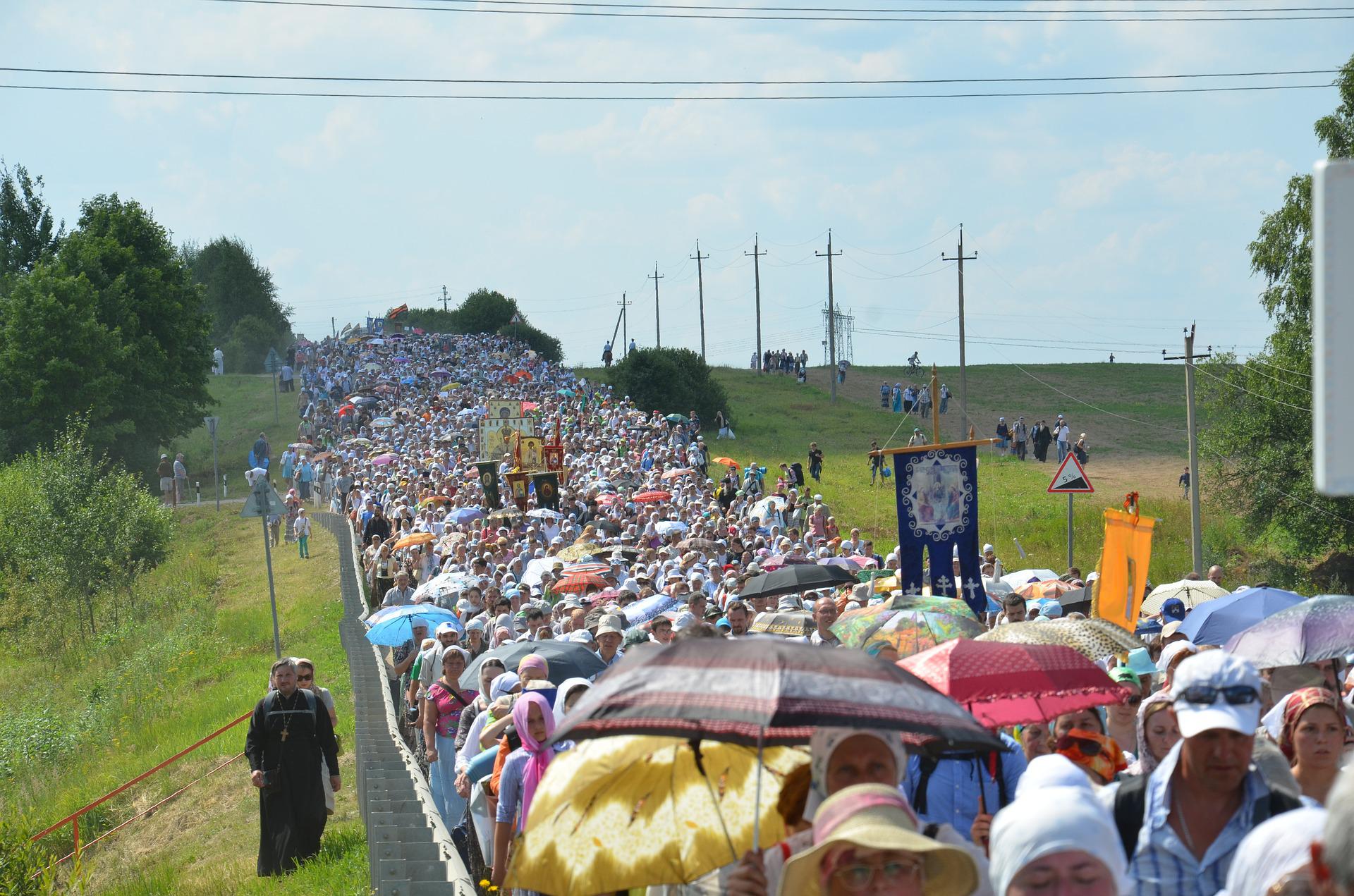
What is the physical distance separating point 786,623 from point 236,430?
66.2 meters

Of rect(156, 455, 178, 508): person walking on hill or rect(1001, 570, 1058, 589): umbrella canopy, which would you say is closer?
rect(1001, 570, 1058, 589): umbrella canopy

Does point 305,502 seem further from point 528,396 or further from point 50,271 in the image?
point 50,271

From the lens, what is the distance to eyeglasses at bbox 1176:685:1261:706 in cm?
429

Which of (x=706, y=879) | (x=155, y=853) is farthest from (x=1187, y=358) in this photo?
(x=706, y=879)

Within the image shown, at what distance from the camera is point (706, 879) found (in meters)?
5.04

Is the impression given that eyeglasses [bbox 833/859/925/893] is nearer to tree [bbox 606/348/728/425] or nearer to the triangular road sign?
the triangular road sign

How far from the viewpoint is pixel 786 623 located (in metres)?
12.9

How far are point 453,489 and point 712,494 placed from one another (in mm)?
5724

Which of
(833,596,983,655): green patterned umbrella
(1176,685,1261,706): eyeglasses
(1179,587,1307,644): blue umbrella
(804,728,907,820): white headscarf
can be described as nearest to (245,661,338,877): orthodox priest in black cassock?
(833,596,983,655): green patterned umbrella

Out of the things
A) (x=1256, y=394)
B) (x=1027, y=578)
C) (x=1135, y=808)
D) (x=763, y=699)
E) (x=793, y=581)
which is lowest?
(x=1027, y=578)

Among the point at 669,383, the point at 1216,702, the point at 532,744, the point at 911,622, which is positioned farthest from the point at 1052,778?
the point at 669,383

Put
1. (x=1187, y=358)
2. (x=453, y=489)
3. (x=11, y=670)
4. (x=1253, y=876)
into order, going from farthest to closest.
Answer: (x=11, y=670) → (x=453, y=489) → (x=1187, y=358) → (x=1253, y=876)

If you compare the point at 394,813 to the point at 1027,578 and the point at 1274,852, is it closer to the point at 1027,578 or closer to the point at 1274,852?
the point at 1274,852

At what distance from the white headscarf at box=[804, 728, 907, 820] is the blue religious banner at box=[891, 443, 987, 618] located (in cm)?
1260
